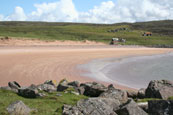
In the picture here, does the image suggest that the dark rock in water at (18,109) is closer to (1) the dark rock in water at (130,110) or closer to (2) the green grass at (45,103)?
(2) the green grass at (45,103)

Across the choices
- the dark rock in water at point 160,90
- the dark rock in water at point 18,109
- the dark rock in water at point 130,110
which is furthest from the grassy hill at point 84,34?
the dark rock in water at point 130,110

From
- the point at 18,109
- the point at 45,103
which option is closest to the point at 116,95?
the point at 45,103

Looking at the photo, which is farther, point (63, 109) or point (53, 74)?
point (53, 74)

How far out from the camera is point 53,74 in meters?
20.8

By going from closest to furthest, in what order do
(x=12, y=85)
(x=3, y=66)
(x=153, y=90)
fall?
(x=153, y=90), (x=12, y=85), (x=3, y=66)

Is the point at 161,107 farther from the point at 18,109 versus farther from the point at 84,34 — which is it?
the point at 84,34

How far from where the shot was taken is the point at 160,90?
32.5 feet

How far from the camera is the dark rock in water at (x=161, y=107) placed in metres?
7.15

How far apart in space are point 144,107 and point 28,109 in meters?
3.69

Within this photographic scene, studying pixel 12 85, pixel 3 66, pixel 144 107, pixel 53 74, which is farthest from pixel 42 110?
pixel 3 66

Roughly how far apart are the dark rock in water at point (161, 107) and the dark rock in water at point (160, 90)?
2.36 metres

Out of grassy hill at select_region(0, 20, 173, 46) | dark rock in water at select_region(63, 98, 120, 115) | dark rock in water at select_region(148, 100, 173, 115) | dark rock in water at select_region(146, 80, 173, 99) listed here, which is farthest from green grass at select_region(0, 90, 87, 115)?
grassy hill at select_region(0, 20, 173, 46)

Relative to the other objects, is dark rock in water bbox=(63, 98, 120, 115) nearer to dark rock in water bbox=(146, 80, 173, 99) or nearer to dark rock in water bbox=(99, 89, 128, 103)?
dark rock in water bbox=(99, 89, 128, 103)

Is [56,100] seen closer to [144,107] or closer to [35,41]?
[144,107]
